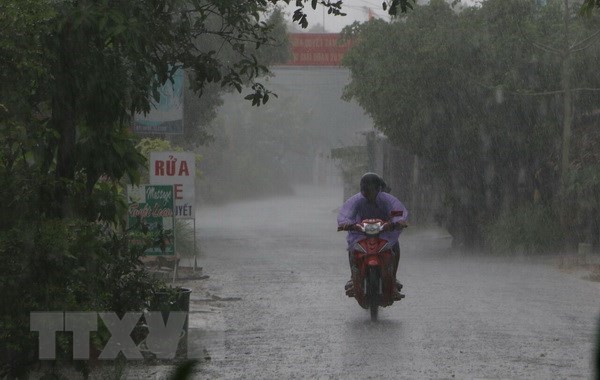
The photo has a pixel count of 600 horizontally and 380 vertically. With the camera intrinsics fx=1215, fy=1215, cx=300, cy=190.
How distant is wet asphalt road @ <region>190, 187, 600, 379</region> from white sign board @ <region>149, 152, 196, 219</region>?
146cm

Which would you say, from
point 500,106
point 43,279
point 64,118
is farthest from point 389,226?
point 500,106

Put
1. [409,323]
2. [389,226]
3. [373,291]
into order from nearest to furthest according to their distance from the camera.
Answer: [409,323]
[373,291]
[389,226]

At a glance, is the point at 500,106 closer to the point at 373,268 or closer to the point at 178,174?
the point at 178,174

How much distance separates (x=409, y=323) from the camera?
14609 mm

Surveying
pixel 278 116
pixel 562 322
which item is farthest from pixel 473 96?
pixel 278 116

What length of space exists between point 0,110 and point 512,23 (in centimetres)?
2245

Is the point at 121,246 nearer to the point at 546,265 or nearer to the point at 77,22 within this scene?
the point at 77,22

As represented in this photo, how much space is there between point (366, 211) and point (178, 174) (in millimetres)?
6463

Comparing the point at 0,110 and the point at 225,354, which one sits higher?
the point at 0,110

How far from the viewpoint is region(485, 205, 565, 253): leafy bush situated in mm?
29422

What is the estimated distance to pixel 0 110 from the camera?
31.0 feet

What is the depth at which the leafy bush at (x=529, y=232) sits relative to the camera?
→ 29.4 metres

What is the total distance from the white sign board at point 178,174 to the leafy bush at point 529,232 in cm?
1053

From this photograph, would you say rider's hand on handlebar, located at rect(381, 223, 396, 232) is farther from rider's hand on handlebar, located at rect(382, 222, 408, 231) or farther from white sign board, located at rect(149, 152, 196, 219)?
white sign board, located at rect(149, 152, 196, 219)
